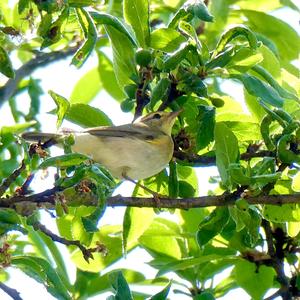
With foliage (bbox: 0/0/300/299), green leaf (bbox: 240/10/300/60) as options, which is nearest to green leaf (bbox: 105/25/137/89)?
foliage (bbox: 0/0/300/299)

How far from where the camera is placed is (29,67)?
4969 millimetres

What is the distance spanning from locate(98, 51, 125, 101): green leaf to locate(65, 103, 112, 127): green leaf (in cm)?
169

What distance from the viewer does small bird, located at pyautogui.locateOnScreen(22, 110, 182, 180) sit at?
13.6 ft

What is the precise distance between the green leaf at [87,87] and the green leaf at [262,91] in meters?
2.14

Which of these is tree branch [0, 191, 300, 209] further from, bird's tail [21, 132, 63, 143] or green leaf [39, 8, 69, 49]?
green leaf [39, 8, 69, 49]

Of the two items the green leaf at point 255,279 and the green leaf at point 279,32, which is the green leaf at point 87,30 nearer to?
the green leaf at point 255,279

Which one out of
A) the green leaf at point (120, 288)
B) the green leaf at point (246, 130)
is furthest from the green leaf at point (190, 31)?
the green leaf at point (120, 288)

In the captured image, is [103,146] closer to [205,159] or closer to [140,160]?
[140,160]

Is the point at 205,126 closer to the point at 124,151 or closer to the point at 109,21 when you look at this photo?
the point at 109,21

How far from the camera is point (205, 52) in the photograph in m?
Answer: 3.41

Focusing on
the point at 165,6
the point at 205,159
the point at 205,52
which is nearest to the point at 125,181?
the point at 205,159

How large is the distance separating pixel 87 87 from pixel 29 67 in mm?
648

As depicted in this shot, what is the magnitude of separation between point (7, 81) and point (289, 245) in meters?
1.58

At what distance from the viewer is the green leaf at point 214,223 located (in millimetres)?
3367
